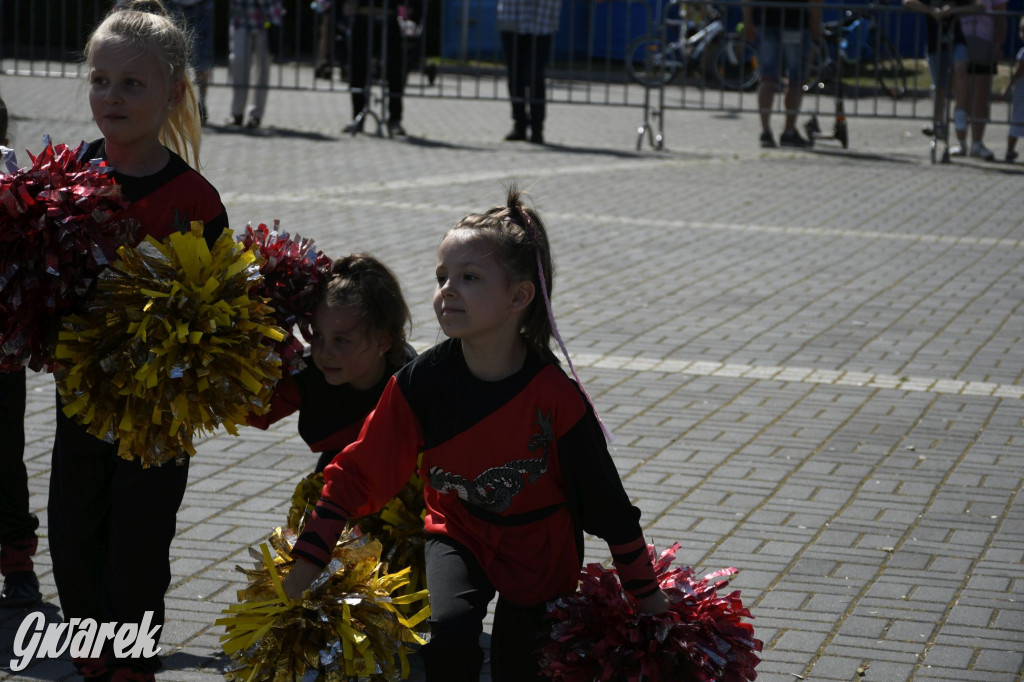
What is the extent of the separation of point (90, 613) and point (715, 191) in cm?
939

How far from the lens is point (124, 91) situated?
124 inches

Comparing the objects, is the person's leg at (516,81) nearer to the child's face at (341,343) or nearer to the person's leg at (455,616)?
the child's face at (341,343)

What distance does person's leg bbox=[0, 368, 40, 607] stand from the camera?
12.8ft

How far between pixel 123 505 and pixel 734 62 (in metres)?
18.9

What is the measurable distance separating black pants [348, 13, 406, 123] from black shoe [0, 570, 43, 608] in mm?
11782

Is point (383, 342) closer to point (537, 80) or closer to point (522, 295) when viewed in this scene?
point (522, 295)

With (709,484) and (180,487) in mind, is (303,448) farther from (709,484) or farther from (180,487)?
(180,487)

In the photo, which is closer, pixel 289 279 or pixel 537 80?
pixel 289 279

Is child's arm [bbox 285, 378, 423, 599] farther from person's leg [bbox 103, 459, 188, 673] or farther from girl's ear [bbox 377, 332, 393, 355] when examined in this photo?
girl's ear [bbox 377, 332, 393, 355]

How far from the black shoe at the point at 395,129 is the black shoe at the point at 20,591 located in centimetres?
1194

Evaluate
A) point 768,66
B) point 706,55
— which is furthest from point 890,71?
point 706,55

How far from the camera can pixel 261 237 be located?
11.5 feet

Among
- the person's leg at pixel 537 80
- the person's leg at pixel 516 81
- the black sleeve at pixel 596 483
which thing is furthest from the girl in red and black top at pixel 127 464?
the person's leg at pixel 516 81

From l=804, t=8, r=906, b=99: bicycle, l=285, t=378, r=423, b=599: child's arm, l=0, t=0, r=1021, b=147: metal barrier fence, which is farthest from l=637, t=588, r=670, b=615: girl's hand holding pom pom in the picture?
l=804, t=8, r=906, b=99: bicycle
